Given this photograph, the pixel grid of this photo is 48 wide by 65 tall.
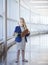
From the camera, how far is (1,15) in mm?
11453

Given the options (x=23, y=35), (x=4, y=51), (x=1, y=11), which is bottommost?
(x=4, y=51)

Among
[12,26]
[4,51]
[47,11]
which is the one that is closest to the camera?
[4,51]

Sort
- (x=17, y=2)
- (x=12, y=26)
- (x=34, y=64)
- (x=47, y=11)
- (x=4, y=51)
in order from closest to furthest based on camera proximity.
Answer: (x=34, y=64)
(x=4, y=51)
(x=12, y=26)
(x=17, y=2)
(x=47, y=11)

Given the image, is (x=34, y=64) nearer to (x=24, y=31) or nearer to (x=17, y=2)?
(x=24, y=31)

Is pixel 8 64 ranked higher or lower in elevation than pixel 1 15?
lower

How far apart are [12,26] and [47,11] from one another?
736 inches

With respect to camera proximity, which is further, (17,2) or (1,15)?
(17,2)

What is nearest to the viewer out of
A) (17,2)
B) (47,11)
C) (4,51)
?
(4,51)

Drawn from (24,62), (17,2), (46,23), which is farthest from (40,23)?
(24,62)

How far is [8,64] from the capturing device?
8.03 m

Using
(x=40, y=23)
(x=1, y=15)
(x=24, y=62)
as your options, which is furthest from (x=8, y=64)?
(x=40, y=23)

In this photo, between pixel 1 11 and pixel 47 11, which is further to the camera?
pixel 47 11

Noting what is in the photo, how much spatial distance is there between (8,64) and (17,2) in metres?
10.5

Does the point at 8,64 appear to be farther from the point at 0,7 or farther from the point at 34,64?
the point at 0,7
